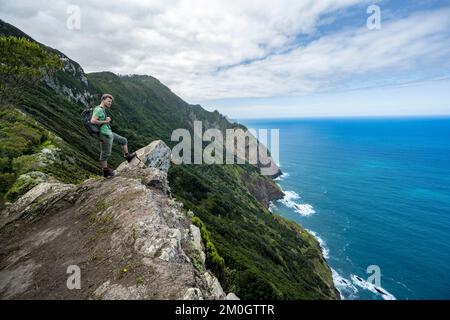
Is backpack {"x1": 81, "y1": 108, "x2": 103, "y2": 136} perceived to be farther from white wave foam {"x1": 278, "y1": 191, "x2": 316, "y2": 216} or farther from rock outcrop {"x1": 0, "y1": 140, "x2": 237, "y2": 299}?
white wave foam {"x1": 278, "y1": 191, "x2": 316, "y2": 216}

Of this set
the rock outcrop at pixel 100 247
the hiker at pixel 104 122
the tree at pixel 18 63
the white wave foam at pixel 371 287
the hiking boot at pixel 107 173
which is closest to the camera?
the rock outcrop at pixel 100 247

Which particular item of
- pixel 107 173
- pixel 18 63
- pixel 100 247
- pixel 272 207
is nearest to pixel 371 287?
pixel 272 207

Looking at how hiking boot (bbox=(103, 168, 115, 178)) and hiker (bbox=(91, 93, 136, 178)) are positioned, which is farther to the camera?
hiking boot (bbox=(103, 168, 115, 178))

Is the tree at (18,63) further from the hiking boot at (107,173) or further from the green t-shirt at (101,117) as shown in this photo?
the green t-shirt at (101,117)

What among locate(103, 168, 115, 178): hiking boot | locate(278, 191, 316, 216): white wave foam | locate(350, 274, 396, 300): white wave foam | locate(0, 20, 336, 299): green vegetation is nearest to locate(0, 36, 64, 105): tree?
locate(0, 20, 336, 299): green vegetation

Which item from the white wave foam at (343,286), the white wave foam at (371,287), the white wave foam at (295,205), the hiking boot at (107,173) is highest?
the hiking boot at (107,173)

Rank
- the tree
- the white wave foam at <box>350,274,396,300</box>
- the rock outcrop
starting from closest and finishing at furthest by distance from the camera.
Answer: the rock outcrop < the tree < the white wave foam at <box>350,274,396,300</box>

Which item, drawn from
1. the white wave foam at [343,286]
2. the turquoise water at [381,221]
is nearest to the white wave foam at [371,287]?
the turquoise water at [381,221]
